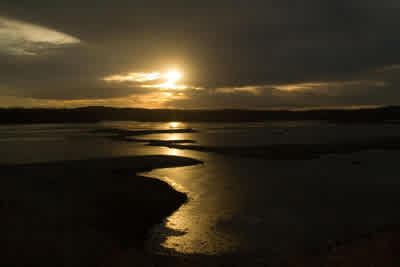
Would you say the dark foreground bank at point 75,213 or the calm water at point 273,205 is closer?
the dark foreground bank at point 75,213

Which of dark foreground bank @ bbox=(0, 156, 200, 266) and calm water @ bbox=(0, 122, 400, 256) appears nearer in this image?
dark foreground bank @ bbox=(0, 156, 200, 266)

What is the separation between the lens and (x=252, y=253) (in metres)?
9.77

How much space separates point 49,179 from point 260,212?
1291cm

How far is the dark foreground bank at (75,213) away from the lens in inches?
336

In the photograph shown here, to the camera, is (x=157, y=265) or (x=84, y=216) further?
(x=84, y=216)

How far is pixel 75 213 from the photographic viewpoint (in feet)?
41.2

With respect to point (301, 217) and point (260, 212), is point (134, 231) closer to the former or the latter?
point (260, 212)

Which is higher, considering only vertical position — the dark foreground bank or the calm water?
the dark foreground bank

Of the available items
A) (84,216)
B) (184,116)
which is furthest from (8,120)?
(84,216)

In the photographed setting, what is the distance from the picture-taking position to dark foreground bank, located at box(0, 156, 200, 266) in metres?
8.55

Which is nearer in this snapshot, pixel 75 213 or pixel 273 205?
pixel 75 213

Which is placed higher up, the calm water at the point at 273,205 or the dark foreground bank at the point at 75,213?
the dark foreground bank at the point at 75,213

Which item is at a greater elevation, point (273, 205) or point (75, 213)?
point (75, 213)

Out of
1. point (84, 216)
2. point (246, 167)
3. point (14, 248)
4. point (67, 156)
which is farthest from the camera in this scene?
point (67, 156)
